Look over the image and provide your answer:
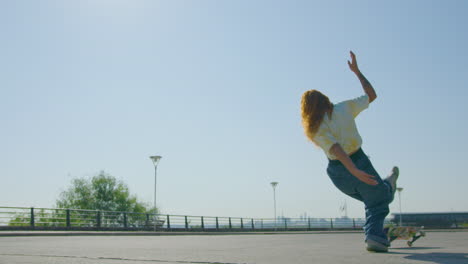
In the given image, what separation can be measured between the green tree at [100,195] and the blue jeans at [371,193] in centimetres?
A: 6455

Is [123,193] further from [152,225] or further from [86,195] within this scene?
[152,225]

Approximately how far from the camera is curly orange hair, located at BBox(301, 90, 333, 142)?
14.1 ft

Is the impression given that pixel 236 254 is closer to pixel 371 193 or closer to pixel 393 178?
pixel 371 193

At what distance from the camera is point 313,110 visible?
432cm

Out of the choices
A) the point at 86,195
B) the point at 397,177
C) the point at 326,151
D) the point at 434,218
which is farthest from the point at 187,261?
the point at 86,195

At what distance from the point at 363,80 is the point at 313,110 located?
0.72 m

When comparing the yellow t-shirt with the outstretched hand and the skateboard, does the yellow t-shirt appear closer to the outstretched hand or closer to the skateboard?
the outstretched hand

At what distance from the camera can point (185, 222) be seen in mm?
27984

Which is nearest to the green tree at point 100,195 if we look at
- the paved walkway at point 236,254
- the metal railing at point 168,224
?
the metal railing at point 168,224

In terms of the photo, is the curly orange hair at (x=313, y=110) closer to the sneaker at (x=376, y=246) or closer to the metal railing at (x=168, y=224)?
the sneaker at (x=376, y=246)

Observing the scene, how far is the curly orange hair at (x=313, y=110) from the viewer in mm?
4289

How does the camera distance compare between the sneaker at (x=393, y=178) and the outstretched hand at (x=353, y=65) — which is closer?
the sneaker at (x=393, y=178)

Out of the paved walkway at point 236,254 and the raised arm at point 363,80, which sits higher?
the raised arm at point 363,80

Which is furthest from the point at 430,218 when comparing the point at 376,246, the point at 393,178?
the point at 376,246
